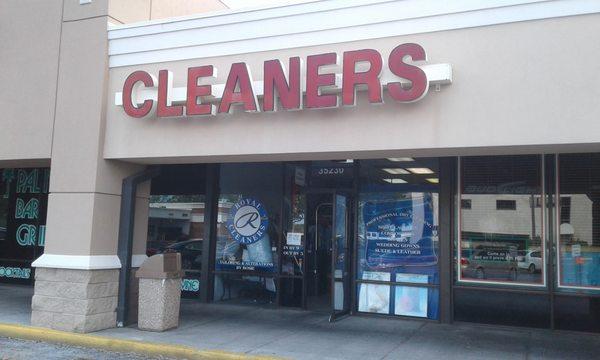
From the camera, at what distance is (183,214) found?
43.1 ft

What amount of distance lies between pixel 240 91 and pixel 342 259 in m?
4.02

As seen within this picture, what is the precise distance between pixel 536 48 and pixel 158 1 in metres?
7.43

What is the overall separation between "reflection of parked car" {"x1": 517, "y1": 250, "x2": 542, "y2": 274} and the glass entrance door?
311 centimetres

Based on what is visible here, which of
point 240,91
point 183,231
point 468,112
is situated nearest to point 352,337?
point 468,112

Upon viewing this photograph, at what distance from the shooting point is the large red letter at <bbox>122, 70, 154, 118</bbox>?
9531mm

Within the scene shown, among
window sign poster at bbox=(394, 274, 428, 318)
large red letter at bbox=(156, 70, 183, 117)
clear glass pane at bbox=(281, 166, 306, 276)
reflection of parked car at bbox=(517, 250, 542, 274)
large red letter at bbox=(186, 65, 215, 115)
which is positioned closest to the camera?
large red letter at bbox=(186, 65, 215, 115)

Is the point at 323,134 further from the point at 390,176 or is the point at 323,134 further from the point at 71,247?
the point at 71,247

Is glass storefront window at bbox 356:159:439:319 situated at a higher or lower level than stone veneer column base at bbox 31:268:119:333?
higher

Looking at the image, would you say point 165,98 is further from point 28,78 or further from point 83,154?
point 28,78

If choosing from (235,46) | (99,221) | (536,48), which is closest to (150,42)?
(235,46)

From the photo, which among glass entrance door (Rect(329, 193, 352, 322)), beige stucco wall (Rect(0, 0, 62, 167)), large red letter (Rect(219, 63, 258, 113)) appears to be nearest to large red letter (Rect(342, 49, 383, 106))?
large red letter (Rect(219, 63, 258, 113))

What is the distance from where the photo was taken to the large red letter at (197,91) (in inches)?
356

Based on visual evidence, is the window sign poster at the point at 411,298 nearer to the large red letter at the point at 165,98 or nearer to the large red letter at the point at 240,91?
the large red letter at the point at 240,91

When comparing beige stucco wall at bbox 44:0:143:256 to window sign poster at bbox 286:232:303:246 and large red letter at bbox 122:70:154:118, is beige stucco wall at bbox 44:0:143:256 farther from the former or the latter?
window sign poster at bbox 286:232:303:246
